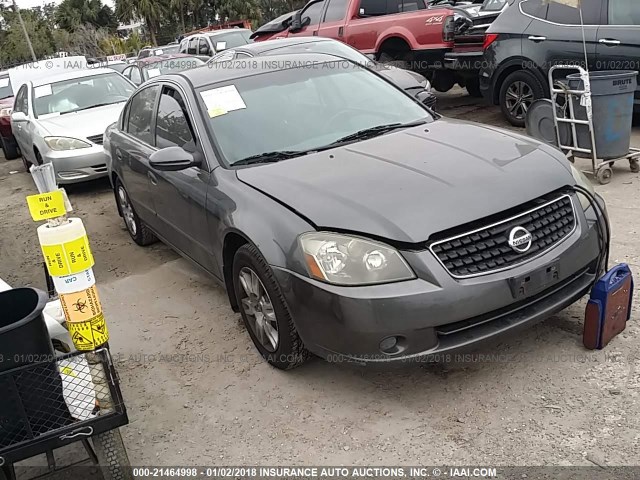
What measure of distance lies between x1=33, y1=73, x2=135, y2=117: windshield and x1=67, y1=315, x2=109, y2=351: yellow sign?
7.15m

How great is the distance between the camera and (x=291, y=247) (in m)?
3.13

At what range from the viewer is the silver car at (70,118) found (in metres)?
8.24

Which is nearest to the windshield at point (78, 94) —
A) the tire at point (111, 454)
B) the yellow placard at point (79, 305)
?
the yellow placard at point (79, 305)

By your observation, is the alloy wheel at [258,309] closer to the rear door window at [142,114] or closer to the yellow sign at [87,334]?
the yellow sign at [87,334]

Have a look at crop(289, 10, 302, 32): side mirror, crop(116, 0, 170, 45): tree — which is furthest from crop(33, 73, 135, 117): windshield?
crop(116, 0, 170, 45): tree

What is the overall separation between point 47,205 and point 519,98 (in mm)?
6886

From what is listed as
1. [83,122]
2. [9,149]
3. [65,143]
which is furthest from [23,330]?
[9,149]

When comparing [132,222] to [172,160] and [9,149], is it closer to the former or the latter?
[172,160]

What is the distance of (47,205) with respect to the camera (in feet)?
8.66

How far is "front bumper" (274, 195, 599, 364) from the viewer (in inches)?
113

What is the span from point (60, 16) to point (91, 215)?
190ft

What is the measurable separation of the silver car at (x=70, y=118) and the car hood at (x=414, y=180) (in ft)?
15.9

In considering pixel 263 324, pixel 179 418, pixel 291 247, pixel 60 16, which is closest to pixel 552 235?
pixel 291 247

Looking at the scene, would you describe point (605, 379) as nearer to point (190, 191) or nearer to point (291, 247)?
point (291, 247)
